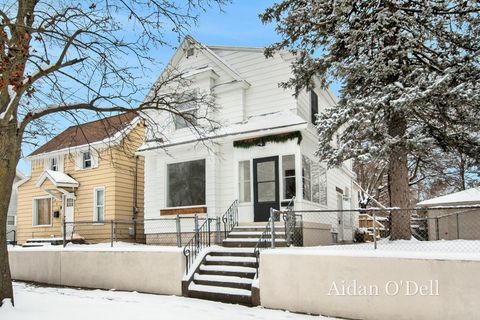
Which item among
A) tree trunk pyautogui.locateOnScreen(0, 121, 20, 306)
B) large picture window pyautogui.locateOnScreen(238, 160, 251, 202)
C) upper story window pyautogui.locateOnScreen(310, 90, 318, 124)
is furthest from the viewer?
upper story window pyautogui.locateOnScreen(310, 90, 318, 124)

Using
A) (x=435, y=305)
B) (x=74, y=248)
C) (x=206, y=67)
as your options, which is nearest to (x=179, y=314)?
(x=435, y=305)

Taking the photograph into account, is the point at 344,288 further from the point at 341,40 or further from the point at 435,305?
the point at 341,40

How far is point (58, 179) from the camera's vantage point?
18547 millimetres

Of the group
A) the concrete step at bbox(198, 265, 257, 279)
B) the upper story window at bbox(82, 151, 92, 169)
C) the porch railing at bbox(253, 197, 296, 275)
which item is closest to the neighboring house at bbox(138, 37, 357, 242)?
the porch railing at bbox(253, 197, 296, 275)

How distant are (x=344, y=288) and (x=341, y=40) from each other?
7.24 m

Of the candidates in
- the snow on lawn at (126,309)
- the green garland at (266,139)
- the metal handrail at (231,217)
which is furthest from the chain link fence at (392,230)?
the snow on lawn at (126,309)

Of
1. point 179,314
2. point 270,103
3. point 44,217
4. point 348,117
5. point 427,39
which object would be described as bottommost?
point 179,314

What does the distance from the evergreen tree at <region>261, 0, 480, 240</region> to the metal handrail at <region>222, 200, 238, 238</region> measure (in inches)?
135

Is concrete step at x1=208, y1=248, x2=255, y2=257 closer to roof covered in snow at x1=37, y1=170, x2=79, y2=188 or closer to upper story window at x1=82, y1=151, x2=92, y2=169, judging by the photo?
upper story window at x1=82, y1=151, x2=92, y2=169

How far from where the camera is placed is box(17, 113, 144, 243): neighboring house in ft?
58.6

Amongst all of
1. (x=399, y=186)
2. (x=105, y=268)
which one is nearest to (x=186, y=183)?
(x=105, y=268)

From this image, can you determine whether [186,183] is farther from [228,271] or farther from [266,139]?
[228,271]

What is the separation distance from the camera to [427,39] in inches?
464

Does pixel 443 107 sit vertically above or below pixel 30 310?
above
